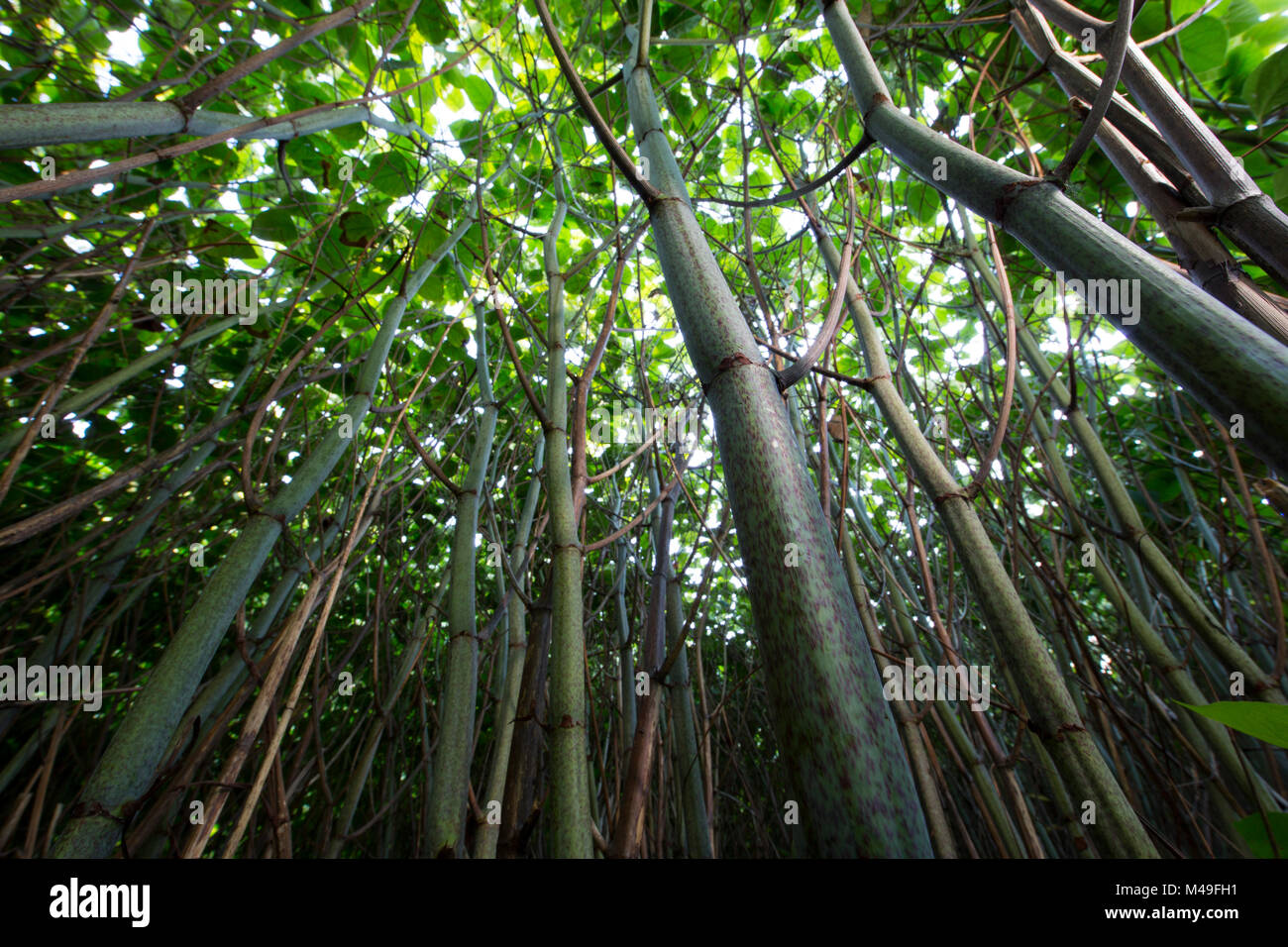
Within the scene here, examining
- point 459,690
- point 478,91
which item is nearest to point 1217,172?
point 459,690

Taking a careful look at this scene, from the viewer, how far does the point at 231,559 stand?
0.85 metres

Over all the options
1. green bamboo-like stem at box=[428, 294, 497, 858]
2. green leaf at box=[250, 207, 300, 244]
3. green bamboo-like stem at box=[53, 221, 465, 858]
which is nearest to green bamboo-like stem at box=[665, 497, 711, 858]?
green bamboo-like stem at box=[428, 294, 497, 858]

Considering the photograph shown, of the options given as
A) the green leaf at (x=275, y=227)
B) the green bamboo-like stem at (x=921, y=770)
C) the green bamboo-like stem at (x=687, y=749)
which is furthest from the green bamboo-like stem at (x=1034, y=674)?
the green leaf at (x=275, y=227)

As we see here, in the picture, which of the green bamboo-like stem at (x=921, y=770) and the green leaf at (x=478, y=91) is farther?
the green leaf at (x=478, y=91)

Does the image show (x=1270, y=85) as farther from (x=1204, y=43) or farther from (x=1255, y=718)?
(x=1255, y=718)

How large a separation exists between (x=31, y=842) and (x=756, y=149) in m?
2.31

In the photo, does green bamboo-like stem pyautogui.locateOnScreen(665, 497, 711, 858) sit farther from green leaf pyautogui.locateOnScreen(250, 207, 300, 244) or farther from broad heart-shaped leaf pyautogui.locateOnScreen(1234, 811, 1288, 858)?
green leaf pyautogui.locateOnScreen(250, 207, 300, 244)

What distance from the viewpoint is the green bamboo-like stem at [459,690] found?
0.79m

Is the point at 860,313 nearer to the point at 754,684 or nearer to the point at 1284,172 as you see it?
the point at 1284,172

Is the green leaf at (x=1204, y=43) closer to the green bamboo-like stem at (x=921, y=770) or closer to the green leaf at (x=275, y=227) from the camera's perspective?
the green bamboo-like stem at (x=921, y=770)

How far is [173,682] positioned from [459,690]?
35 cm

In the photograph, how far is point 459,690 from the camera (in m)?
0.88

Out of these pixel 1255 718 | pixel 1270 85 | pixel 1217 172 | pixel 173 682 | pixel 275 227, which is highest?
pixel 275 227

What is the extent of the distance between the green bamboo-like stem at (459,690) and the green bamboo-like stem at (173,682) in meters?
0.24
